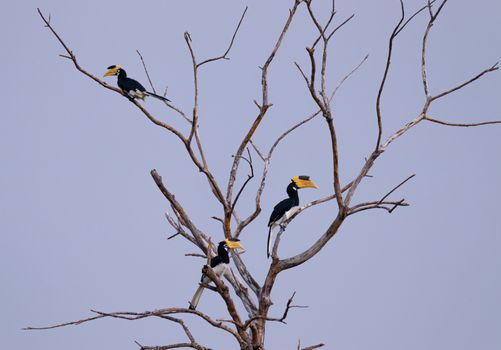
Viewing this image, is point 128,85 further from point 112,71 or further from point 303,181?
point 303,181

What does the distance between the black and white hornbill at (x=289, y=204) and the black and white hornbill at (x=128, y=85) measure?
61.8 inches

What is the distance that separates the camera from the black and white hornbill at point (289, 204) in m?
8.05

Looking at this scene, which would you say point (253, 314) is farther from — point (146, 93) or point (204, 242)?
point (146, 93)

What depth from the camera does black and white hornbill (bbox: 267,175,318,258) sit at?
8.05 metres

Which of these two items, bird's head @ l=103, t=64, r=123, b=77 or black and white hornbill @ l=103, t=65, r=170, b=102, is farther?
bird's head @ l=103, t=64, r=123, b=77

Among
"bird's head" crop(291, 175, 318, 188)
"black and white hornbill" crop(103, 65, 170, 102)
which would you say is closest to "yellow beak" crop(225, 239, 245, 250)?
"bird's head" crop(291, 175, 318, 188)

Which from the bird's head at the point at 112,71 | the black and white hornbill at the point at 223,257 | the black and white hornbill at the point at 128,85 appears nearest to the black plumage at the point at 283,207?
the black and white hornbill at the point at 223,257

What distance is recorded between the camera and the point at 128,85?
909 cm

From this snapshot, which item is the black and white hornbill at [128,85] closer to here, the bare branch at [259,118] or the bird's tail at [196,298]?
the bare branch at [259,118]

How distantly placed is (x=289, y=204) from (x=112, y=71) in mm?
3098

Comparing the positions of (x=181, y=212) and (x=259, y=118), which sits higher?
(x=259, y=118)

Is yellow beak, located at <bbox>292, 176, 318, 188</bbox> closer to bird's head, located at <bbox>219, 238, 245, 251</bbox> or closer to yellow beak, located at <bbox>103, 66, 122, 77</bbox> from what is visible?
bird's head, located at <bbox>219, 238, 245, 251</bbox>

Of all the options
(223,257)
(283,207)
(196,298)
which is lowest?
(196,298)

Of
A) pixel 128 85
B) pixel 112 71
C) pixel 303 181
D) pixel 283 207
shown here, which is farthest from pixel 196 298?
pixel 112 71
